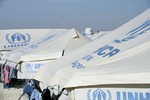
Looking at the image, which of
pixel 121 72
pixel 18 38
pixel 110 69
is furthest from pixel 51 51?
pixel 18 38

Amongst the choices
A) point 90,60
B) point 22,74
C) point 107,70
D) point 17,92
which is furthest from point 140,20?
point 17,92

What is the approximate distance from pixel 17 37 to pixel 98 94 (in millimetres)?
14322

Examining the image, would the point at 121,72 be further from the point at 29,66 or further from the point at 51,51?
the point at 29,66

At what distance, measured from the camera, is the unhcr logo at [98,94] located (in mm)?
5734

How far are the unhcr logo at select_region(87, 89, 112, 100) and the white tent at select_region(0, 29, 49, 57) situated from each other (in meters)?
13.4

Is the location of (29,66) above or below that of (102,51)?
above

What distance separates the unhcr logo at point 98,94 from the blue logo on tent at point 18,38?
542 inches

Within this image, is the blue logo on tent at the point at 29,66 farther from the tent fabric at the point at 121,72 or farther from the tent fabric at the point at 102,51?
the tent fabric at the point at 121,72

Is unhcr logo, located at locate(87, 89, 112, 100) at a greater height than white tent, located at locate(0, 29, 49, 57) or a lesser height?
lesser

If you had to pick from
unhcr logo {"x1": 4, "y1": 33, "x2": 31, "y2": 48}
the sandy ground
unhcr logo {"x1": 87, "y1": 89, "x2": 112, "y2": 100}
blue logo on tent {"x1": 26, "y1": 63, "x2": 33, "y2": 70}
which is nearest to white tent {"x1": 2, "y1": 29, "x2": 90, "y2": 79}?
blue logo on tent {"x1": 26, "y1": 63, "x2": 33, "y2": 70}

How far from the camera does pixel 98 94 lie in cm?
583

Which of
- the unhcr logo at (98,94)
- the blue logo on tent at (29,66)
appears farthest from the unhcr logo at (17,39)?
the unhcr logo at (98,94)

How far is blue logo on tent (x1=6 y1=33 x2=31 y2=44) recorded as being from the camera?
19.5 meters

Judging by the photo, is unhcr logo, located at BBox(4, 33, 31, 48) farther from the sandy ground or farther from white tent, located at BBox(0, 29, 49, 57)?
the sandy ground
